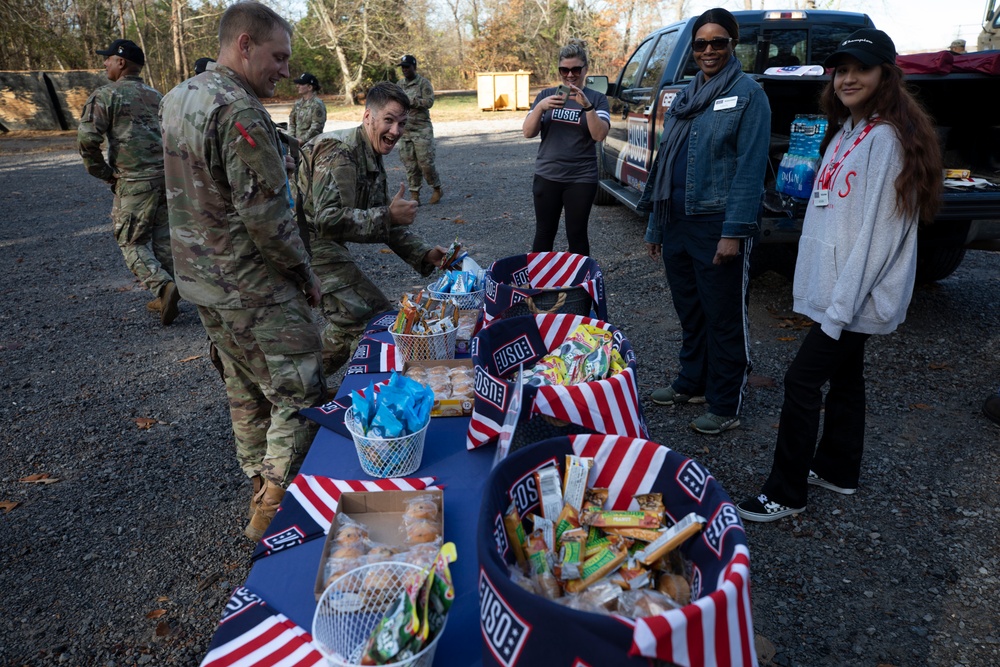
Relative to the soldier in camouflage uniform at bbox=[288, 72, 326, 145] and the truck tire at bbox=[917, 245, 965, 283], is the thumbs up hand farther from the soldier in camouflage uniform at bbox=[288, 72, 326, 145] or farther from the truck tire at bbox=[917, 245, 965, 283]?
the soldier in camouflage uniform at bbox=[288, 72, 326, 145]

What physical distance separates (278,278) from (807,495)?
8.69 feet

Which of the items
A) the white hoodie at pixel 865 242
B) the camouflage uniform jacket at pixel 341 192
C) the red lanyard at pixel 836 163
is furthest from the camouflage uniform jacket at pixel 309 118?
the white hoodie at pixel 865 242

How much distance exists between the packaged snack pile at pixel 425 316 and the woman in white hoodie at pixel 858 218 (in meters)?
1.51

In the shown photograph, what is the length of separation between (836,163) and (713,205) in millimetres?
839

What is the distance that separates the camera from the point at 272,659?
126 cm

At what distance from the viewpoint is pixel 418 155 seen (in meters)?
9.78

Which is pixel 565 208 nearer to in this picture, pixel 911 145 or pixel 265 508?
pixel 911 145

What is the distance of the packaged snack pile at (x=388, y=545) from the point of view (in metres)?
1.43

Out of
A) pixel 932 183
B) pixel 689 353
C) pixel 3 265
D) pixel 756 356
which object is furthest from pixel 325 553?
pixel 3 265

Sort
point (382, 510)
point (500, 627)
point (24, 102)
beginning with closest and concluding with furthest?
point (500, 627) < point (382, 510) < point (24, 102)

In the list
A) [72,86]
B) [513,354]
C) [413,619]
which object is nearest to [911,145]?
[513,354]

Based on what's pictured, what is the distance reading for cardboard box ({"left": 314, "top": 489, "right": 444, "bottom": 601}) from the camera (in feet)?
5.34

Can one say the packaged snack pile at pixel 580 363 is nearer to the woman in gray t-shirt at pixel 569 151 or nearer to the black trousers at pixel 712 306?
the black trousers at pixel 712 306

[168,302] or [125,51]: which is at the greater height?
[125,51]
